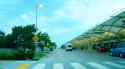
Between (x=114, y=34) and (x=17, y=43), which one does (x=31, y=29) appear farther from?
(x=114, y=34)

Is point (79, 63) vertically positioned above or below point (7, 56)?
below

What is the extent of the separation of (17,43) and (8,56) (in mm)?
51024

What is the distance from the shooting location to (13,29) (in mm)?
94312

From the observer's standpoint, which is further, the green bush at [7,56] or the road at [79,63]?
the green bush at [7,56]

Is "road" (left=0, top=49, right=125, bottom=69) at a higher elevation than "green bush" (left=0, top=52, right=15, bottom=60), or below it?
below

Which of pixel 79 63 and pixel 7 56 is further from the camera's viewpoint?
pixel 7 56

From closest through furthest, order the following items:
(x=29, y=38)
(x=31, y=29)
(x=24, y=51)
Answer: (x=24, y=51), (x=29, y=38), (x=31, y=29)

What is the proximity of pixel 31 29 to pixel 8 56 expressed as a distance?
53.9 m

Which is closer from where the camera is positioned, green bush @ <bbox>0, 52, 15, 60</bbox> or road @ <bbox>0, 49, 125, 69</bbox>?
road @ <bbox>0, 49, 125, 69</bbox>

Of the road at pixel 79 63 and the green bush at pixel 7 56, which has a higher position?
the green bush at pixel 7 56

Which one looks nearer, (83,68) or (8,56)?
(83,68)

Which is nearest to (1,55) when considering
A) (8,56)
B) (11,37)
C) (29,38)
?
(8,56)

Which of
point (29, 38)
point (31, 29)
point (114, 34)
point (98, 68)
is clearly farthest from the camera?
point (31, 29)

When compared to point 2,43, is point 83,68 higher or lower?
lower
